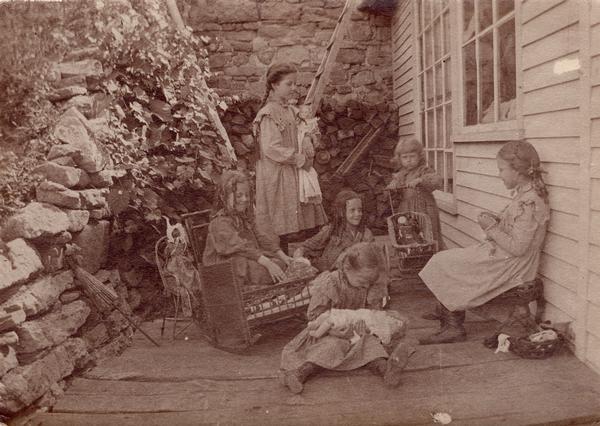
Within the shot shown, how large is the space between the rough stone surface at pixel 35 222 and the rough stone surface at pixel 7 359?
549 millimetres

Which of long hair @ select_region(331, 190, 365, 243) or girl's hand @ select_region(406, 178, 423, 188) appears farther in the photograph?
girl's hand @ select_region(406, 178, 423, 188)

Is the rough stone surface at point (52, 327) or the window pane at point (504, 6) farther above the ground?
the window pane at point (504, 6)

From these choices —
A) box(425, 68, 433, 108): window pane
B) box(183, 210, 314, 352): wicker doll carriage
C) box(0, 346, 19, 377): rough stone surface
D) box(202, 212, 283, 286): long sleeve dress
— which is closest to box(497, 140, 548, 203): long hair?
box(183, 210, 314, 352): wicker doll carriage

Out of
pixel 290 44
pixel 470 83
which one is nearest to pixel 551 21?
pixel 470 83

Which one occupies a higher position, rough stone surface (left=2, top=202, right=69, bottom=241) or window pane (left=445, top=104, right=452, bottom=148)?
window pane (left=445, top=104, right=452, bottom=148)

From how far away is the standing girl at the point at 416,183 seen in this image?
3746 millimetres

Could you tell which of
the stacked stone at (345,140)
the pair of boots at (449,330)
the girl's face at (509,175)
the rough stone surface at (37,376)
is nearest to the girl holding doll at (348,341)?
the pair of boots at (449,330)

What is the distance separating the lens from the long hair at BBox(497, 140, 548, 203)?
9.12 feet

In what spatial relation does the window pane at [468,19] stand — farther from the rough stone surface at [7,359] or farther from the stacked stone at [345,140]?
the rough stone surface at [7,359]

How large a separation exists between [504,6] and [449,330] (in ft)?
6.13

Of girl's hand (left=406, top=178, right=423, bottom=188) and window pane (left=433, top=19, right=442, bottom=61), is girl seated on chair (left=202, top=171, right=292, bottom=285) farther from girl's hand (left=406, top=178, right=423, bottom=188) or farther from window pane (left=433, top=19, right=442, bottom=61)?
window pane (left=433, top=19, right=442, bottom=61)

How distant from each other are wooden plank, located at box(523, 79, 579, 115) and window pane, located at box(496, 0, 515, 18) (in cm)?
55

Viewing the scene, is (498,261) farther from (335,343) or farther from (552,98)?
(335,343)

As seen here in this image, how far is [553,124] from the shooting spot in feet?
8.80
